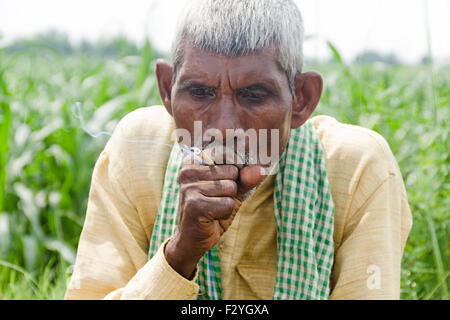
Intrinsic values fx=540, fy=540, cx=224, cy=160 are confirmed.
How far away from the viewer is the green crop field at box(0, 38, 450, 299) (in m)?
3.29

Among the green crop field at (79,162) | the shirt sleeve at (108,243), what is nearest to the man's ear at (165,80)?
the shirt sleeve at (108,243)

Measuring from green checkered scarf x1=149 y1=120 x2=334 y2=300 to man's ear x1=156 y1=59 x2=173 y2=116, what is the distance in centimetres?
23

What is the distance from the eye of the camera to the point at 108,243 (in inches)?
90.0

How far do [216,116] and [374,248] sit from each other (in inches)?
33.4

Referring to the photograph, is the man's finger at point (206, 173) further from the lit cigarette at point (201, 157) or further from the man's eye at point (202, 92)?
the man's eye at point (202, 92)

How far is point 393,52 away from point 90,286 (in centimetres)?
342

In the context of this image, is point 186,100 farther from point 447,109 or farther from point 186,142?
point 447,109

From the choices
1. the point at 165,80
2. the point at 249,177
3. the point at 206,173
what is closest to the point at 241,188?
the point at 249,177

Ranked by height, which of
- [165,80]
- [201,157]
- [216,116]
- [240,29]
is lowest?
[201,157]

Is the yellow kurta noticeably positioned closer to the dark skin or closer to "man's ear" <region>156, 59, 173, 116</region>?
"man's ear" <region>156, 59, 173, 116</region>

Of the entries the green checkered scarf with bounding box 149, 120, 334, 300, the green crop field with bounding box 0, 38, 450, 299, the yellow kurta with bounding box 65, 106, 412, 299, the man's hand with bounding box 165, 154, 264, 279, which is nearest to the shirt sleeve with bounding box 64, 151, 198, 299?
the yellow kurta with bounding box 65, 106, 412, 299

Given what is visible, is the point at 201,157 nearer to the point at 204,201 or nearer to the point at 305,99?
the point at 204,201

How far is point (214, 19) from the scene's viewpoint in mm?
1966
